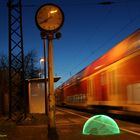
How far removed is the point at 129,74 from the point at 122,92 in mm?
1630

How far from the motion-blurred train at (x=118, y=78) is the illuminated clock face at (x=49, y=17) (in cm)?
641

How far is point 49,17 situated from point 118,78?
969cm

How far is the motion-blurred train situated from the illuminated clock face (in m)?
6.41

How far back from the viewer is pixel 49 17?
11539 millimetres

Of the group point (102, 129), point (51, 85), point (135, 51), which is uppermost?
point (135, 51)

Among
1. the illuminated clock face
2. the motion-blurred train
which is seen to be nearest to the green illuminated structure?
the illuminated clock face

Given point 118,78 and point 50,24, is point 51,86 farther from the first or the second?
point 118,78

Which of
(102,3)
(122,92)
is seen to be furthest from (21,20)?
(122,92)

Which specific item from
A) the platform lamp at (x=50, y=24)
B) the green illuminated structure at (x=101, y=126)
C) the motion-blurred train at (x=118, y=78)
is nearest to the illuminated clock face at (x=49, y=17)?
the platform lamp at (x=50, y=24)

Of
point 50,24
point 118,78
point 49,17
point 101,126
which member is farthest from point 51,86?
point 118,78

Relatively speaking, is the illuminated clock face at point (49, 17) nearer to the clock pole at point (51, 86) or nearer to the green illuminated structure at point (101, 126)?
the clock pole at point (51, 86)

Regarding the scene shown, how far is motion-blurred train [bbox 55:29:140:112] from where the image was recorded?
697 inches

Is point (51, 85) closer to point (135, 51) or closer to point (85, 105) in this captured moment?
point (135, 51)

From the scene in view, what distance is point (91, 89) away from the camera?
1179 inches
